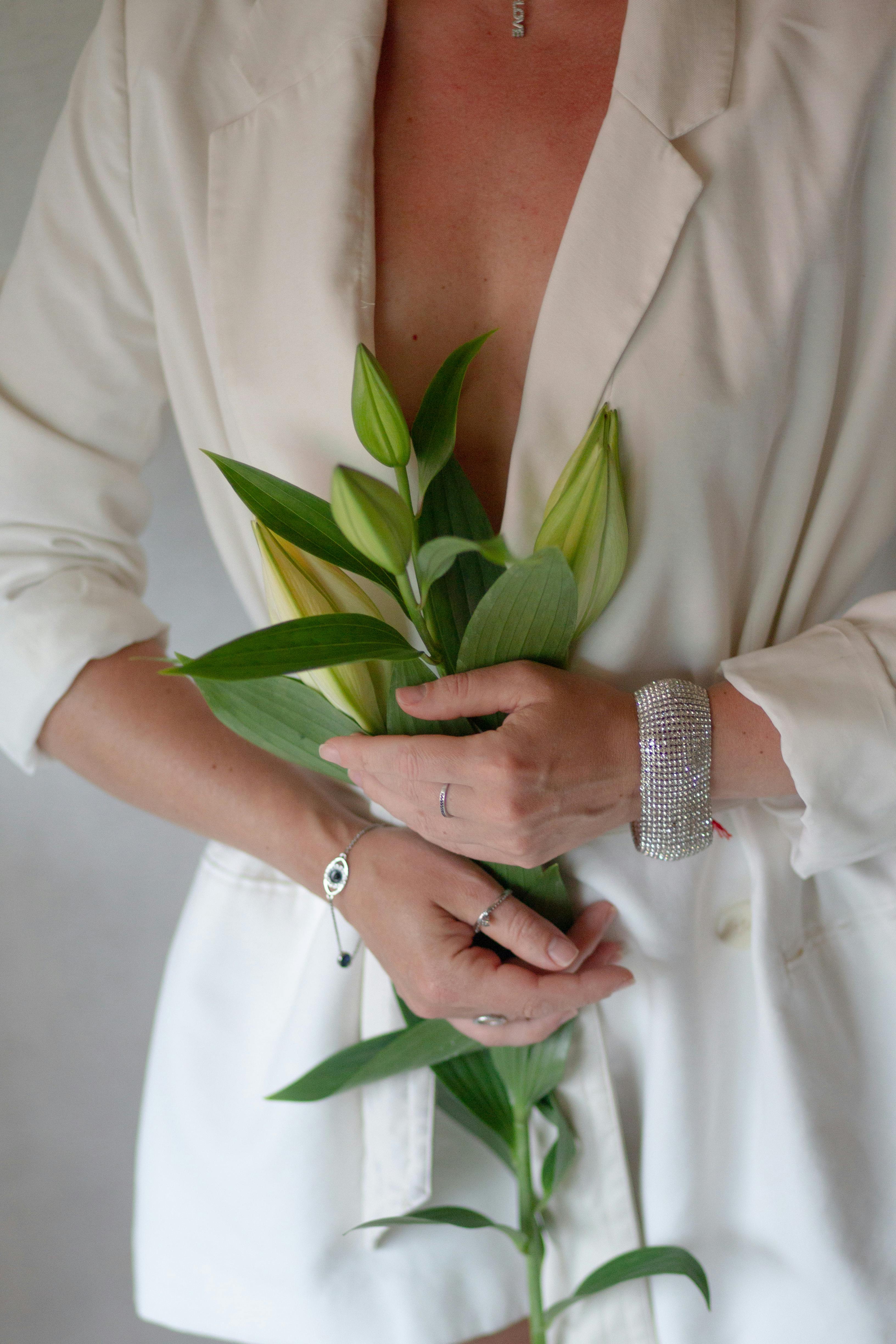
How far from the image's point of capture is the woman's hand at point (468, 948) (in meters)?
0.52

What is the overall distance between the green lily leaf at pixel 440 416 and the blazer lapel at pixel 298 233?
0.20 feet

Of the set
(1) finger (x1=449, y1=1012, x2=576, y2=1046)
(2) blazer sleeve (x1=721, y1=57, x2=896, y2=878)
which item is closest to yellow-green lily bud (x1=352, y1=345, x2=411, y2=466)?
(2) blazer sleeve (x1=721, y1=57, x2=896, y2=878)

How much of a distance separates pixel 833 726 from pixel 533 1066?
0.93ft

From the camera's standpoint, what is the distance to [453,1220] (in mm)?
586

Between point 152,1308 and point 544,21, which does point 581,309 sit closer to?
point 544,21

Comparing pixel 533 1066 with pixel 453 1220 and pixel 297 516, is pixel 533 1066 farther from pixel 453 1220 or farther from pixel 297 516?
pixel 297 516

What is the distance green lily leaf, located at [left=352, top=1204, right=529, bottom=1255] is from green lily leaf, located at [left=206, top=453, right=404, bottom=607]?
0.39m

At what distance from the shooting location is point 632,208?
52cm

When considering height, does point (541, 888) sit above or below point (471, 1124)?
above

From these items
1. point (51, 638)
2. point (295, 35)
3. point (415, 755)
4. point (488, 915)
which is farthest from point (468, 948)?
point (295, 35)

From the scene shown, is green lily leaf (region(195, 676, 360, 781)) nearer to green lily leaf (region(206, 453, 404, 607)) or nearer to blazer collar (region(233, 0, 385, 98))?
green lily leaf (region(206, 453, 404, 607))

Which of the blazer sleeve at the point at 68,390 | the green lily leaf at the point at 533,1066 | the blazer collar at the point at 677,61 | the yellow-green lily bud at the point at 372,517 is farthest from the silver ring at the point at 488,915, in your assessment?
the blazer collar at the point at 677,61

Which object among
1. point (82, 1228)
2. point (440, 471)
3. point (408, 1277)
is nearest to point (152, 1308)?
point (408, 1277)

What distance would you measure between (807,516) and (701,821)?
8.5 inches
